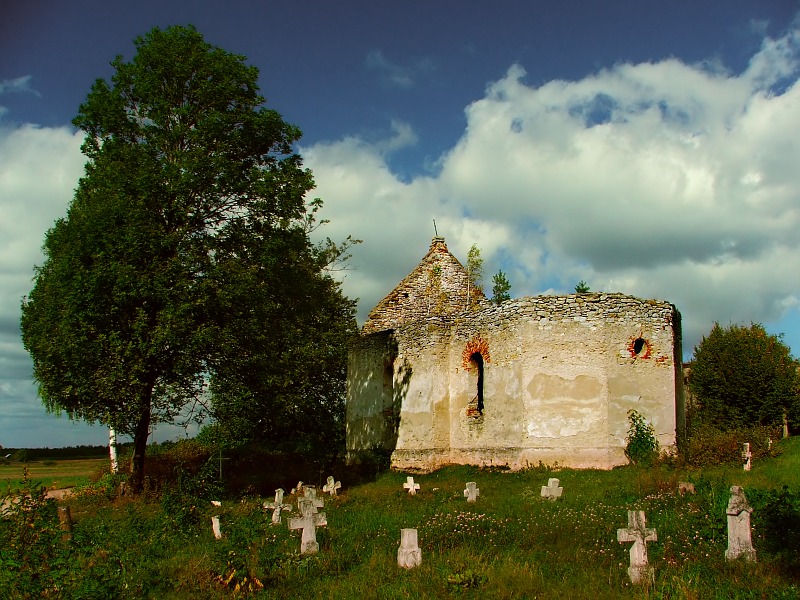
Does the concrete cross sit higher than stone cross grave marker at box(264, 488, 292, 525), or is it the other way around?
the concrete cross

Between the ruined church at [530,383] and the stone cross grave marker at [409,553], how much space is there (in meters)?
11.1

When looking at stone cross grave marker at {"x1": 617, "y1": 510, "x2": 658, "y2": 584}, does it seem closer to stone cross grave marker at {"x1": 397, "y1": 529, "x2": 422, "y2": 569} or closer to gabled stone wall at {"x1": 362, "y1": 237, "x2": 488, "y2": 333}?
stone cross grave marker at {"x1": 397, "y1": 529, "x2": 422, "y2": 569}

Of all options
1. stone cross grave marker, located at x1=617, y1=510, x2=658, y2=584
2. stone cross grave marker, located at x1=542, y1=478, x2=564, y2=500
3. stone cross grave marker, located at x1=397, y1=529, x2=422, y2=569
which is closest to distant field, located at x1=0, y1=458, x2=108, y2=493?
stone cross grave marker, located at x1=542, y1=478, x2=564, y2=500

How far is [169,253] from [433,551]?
11.5m

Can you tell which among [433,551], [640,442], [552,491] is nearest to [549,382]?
[640,442]

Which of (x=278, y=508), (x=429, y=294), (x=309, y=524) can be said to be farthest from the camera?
(x=429, y=294)

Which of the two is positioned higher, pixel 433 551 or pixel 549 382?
pixel 549 382

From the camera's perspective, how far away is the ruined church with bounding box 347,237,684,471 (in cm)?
1938

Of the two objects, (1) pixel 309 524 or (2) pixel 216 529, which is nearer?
(1) pixel 309 524

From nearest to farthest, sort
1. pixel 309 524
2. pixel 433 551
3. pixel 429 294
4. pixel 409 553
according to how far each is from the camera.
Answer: pixel 409 553 < pixel 433 551 < pixel 309 524 < pixel 429 294

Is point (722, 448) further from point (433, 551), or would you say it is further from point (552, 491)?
point (433, 551)

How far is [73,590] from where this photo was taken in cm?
729

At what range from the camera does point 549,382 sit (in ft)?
65.2

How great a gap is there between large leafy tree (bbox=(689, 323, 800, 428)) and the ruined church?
309 inches
